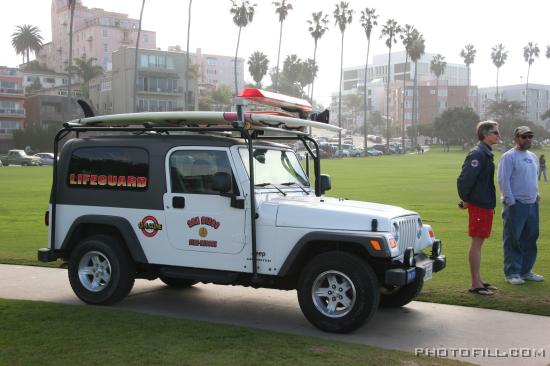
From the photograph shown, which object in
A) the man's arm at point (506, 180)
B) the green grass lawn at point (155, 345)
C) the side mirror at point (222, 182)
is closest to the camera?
the green grass lawn at point (155, 345)

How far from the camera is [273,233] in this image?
679 cm

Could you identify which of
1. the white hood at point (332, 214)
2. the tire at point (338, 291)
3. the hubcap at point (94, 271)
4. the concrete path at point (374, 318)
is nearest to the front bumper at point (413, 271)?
the tire at point (338, 291)

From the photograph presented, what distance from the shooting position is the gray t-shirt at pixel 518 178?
8.48m

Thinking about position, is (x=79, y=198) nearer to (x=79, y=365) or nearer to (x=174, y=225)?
(x=174, y=225)

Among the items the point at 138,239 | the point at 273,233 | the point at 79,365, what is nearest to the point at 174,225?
the point at 138,239

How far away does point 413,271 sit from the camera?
6.52 metres

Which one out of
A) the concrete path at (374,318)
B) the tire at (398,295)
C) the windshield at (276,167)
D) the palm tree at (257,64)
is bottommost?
the concrete path at (374,318)

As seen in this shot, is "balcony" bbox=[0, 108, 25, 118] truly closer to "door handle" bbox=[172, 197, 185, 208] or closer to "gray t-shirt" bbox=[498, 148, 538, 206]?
"door handle" bbox=[172, 197, 185, 208]

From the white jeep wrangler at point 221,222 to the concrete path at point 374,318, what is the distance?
0.35 m

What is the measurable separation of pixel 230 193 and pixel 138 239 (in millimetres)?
1314

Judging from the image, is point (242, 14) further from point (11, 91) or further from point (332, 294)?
point (332, 294)

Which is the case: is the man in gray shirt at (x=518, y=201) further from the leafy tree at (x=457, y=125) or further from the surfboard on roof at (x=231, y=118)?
the leafy tree at (x=457, y=125)

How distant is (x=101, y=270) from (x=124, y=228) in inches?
26.1

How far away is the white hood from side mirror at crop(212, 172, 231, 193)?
0.48 m
